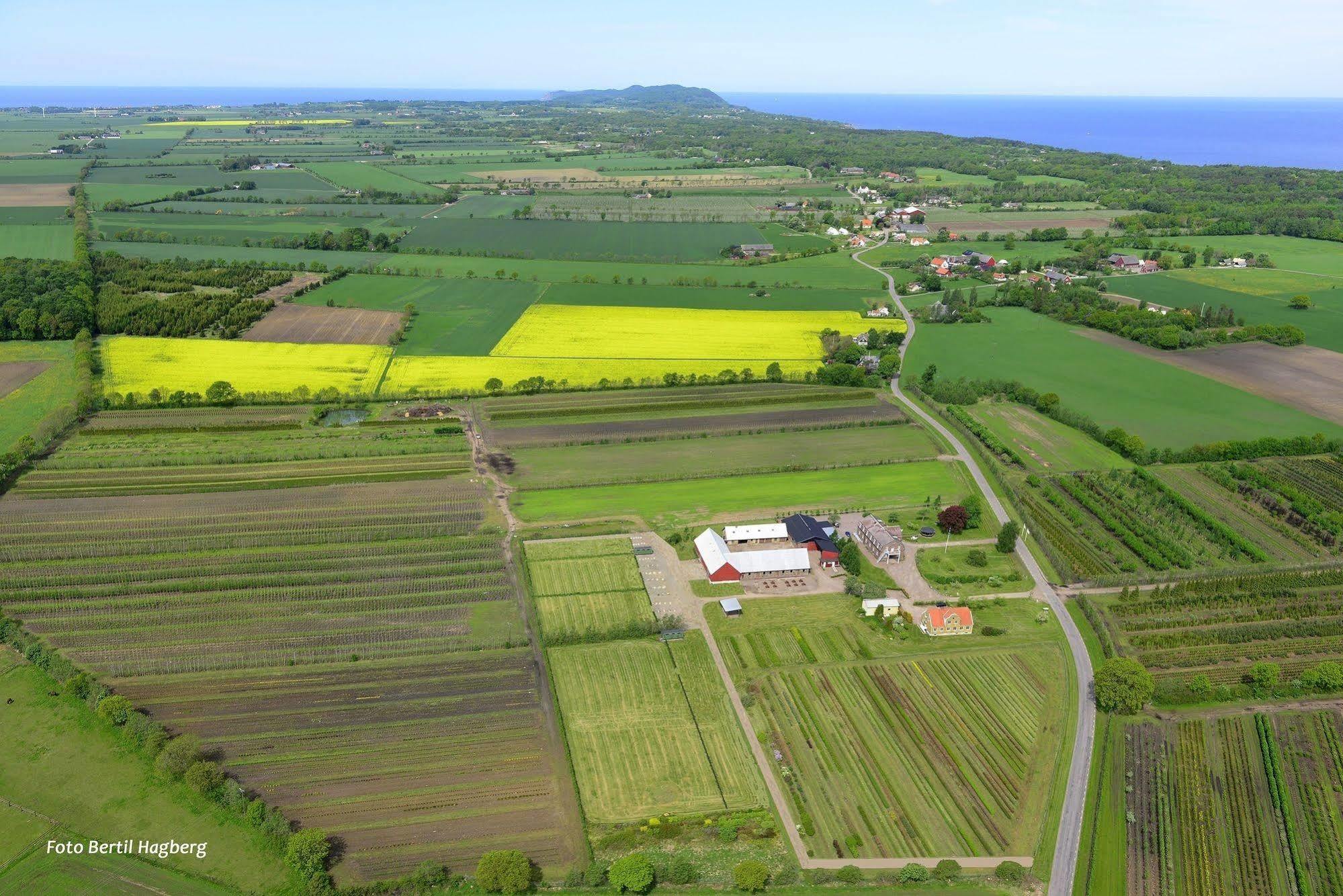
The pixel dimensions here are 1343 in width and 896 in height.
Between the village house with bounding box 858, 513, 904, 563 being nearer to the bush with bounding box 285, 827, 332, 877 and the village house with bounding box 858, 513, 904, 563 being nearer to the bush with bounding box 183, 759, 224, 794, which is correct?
the bush with bounding box 285, 827, 332, 877

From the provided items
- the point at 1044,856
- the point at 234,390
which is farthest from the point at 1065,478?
the point at 234,390

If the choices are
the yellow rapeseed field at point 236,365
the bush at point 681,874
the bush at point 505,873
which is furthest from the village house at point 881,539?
the yellow rapeseed field at point 236,365

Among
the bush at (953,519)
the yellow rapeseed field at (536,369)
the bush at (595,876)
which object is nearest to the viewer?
the bush at (595,876)

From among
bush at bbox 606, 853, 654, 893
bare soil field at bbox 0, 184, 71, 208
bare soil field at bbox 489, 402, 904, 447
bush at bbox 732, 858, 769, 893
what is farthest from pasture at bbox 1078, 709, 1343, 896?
bare soil field at bbox 0, 184, 71, 208

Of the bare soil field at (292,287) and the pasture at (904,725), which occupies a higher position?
the bare soil field at (292,287)

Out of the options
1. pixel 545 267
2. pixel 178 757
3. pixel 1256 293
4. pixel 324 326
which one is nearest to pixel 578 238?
pixel 545 267

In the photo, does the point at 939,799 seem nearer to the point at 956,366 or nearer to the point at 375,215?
the point at 956,366

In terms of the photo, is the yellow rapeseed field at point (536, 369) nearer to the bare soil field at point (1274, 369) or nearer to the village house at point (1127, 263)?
the bare soil field at point (1274, 369)
